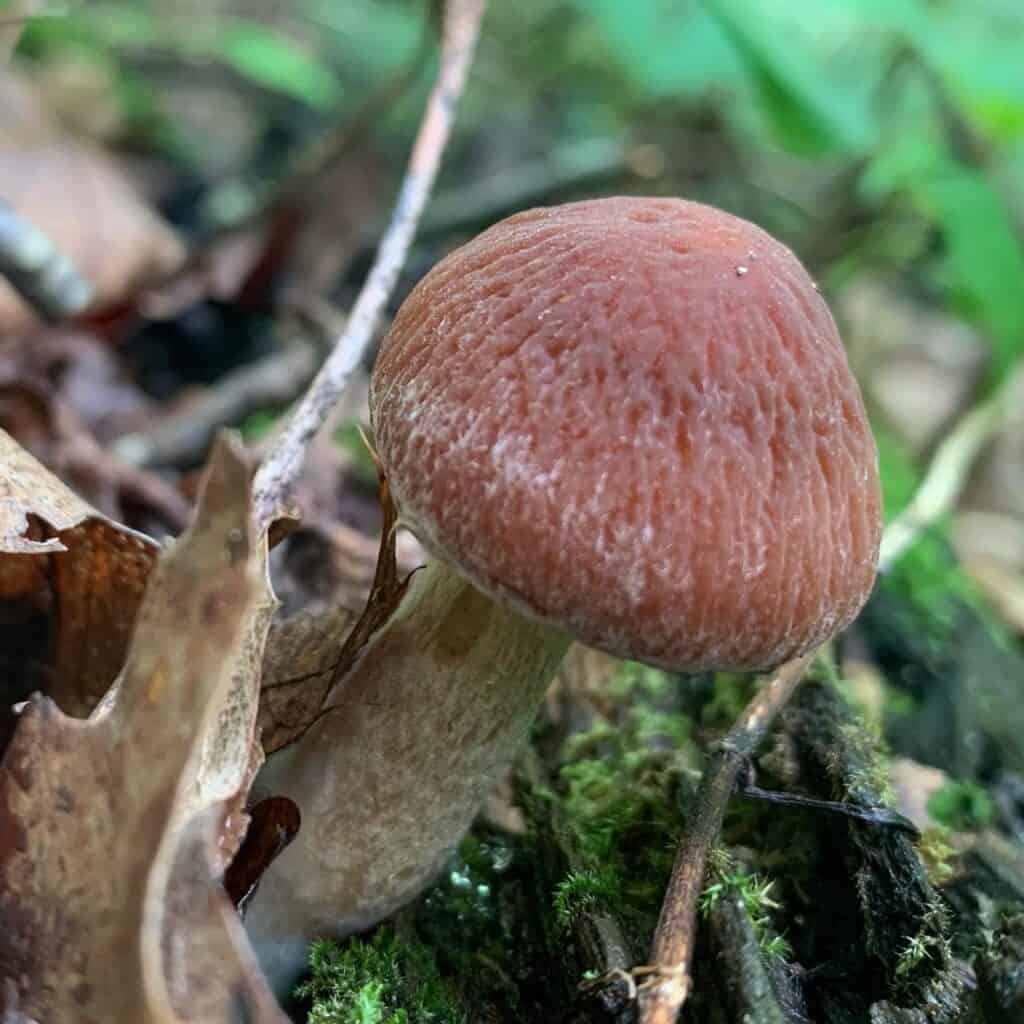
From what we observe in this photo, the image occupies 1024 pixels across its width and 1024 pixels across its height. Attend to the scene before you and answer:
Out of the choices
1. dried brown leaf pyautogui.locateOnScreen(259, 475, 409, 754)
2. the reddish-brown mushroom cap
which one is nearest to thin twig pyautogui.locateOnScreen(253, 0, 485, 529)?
dried brown leaf pyautogui.locateOnScreen(259, 475, 409, 754)

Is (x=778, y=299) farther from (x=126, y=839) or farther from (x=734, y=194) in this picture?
(x=734, y=194)

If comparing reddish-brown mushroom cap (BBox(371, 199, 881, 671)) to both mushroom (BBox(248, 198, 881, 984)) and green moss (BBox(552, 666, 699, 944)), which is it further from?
green moss (BBox(552, 666, 699, 944))

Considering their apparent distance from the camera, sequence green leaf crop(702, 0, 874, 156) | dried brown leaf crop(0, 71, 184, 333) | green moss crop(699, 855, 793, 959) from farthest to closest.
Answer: green leaf crop(702, 0, 874, 156), dried brown leaf crop(0, 71, 184, 333), green moss crop(699, 855, 793, 959)

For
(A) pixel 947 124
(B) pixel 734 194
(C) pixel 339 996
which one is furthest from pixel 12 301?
(A) pixel 947 124

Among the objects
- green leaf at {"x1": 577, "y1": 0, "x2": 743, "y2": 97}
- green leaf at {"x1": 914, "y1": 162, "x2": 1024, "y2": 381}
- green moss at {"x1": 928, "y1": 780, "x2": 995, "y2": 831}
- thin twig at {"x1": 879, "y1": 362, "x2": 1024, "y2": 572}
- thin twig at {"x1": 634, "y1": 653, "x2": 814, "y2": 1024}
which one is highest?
green leaf at {"x1": 577, "y1": 0, "x2": 743, "y2": 97}

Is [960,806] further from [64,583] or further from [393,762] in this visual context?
[64,583]
